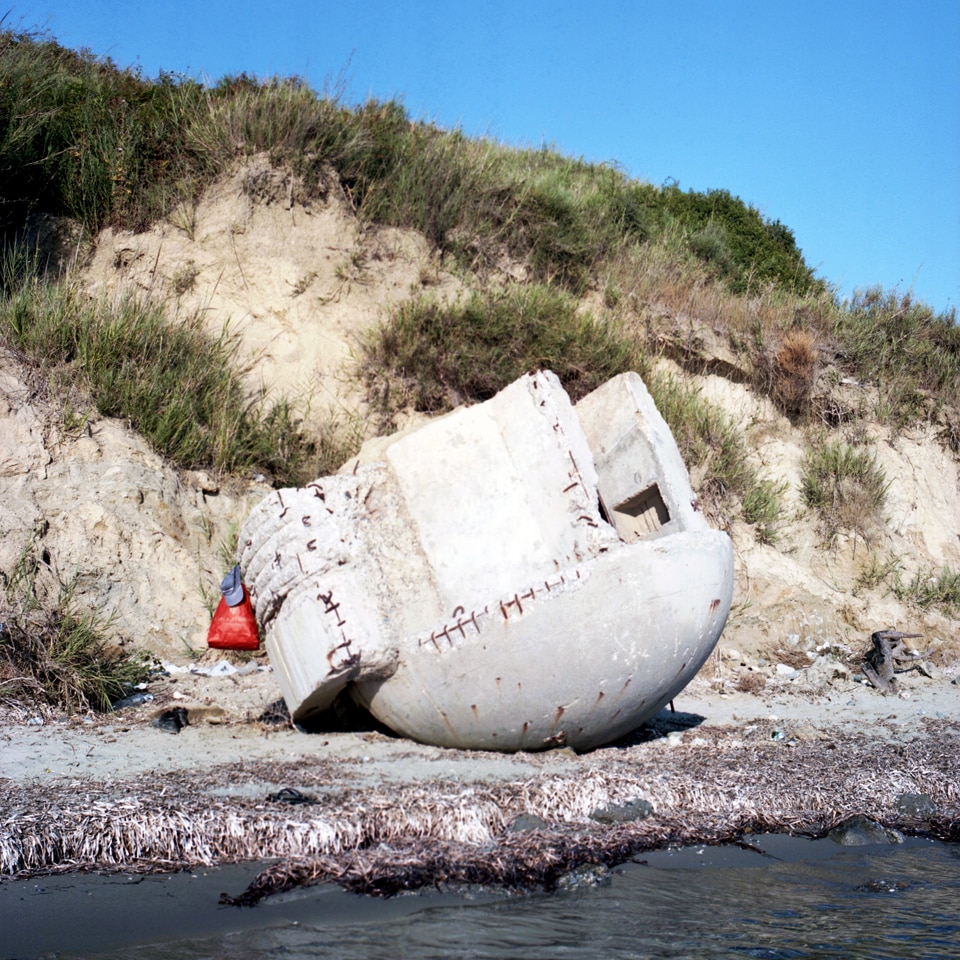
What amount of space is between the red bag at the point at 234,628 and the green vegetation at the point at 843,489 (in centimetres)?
666

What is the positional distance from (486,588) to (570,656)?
1.87 ft

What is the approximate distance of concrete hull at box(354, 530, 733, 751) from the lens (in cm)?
479

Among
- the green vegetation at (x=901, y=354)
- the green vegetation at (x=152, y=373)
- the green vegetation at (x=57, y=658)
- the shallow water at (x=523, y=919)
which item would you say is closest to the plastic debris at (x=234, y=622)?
the green vegetation at (x=57, y=658)

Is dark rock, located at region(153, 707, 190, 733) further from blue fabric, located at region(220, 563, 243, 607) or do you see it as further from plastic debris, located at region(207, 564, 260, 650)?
blue fabric, located at region(220, 563, 243, 607)

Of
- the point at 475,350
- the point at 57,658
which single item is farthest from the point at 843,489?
the point at 57,658

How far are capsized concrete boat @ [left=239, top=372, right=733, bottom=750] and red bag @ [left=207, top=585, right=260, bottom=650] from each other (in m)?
0.39

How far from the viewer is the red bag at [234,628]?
19.4ft

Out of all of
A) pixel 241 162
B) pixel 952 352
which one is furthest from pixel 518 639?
pixel 952 352

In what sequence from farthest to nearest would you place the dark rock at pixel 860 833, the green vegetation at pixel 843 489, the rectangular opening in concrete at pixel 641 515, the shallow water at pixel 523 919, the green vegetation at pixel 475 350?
the green vegetation at pixel 843 489 → the green vegetation at pixel 475 350 → the rectangular opening in concrete at pixel 641 515 → the dark rock at pixel 860 833 → the shallow water at pixel 523 919

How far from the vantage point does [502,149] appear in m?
14.5

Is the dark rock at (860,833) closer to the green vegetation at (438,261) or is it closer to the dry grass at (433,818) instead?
the dry grass at (433,818)

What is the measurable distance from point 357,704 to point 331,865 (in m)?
1.84

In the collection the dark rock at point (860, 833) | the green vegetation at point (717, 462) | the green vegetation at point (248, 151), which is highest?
the green vegetation at point (248, 151)

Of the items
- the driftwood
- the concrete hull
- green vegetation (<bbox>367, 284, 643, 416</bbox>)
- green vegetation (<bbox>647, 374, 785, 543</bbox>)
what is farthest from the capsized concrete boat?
green vegetation (<bbox>647, 374, 785, 543</bbox>)
